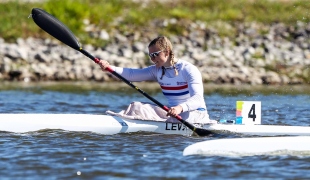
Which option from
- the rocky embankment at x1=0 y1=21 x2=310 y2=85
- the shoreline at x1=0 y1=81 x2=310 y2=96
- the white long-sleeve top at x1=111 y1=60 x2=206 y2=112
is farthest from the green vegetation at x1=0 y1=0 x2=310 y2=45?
the white long-sleeve top at x1=111 y1=60 x2=206 y2=112

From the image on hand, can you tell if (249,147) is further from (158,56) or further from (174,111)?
(158,56)

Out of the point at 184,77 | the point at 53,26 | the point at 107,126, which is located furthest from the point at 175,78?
the point at 53,26

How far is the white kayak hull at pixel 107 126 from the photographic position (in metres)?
9.99

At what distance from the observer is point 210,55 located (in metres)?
21.4

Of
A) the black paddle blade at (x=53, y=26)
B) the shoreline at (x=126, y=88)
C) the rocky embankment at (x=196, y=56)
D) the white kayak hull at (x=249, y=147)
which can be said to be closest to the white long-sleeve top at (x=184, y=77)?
the black paddle blade at (x=53, y=26)

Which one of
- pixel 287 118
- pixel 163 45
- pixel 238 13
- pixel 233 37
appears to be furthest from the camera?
pixel 238 13

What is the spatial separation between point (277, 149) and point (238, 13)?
1671 centimetres

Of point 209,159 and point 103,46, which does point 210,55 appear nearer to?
point 103,46

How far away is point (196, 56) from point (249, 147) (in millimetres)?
12831

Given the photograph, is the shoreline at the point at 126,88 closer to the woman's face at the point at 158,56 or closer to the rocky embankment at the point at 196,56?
the rocky embankment at the point at 196,56

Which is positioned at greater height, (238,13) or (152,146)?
(238,13)

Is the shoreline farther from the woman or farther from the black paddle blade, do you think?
the woman

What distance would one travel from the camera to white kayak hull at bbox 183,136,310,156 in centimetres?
821

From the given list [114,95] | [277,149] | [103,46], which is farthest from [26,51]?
[277,149]
